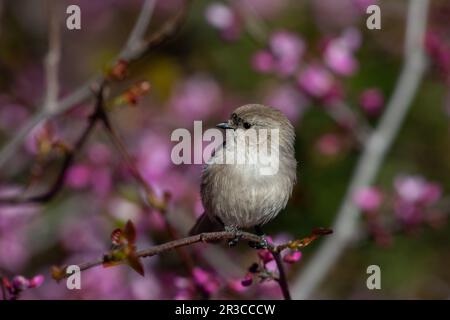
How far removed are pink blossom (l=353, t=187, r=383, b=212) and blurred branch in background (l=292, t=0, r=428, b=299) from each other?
53mm

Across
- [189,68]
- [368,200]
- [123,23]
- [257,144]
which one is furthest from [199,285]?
[123,23]

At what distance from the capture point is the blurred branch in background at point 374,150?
468cm

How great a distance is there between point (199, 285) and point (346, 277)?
10.0 ft

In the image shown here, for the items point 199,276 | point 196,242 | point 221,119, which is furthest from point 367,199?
point 196,242

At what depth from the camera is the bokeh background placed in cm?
515

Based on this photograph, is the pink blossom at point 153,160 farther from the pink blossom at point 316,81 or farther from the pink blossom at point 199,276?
the pink blossom at point 199,276

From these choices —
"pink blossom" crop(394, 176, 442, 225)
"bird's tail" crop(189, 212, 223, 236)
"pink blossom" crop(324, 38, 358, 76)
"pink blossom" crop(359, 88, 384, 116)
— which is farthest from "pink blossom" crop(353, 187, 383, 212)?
"bird's tail" crop(189, 212, 223, 236)

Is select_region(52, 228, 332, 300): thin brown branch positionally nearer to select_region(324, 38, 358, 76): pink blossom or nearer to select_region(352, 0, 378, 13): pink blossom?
select_region(324, 38, 358, 76): pink blossom

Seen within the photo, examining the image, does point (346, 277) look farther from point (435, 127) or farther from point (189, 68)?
point (189, 68)

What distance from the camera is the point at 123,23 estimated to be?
7617 millimetres

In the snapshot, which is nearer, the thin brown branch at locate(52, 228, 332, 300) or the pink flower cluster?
the thin brown branch at locate(52, 228, 332, 300)

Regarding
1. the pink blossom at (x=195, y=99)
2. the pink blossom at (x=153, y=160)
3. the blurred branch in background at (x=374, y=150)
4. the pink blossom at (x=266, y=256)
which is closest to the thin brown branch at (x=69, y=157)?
the pink blossom at (x=266, y=256)

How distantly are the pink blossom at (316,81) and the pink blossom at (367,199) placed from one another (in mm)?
858

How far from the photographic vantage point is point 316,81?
5.50 m
